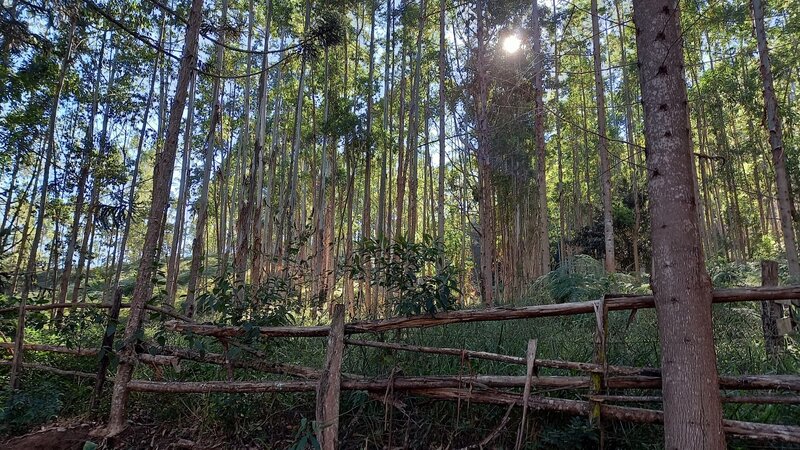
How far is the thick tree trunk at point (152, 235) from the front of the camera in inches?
133

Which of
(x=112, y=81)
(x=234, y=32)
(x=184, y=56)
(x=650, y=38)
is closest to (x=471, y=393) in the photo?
(x=650, y=38)

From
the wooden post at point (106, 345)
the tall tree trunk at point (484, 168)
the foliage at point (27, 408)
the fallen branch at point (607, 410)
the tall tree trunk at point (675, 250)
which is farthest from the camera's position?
the tall tree trunk at point (484, 168)

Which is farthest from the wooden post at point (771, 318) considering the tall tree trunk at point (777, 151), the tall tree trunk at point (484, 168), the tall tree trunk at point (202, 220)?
the tall tree trunk at point (202, 220)

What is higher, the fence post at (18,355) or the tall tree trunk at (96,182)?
the tall tree trunk at (96,182)

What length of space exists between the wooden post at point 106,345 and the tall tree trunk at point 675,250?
3824 mm

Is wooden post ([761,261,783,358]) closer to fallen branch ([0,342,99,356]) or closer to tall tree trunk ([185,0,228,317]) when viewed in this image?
fallen branch ([0,342,99,356])

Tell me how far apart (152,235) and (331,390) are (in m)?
1.98

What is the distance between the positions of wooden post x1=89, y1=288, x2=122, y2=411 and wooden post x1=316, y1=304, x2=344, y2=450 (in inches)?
75.6

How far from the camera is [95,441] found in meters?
3.26

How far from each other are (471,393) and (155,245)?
273 cm

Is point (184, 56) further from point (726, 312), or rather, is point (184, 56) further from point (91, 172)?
point (91, 172)

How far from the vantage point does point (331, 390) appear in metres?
2.81

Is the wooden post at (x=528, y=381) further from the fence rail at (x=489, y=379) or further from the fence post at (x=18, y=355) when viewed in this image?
the fence post at (x=18, y=355)

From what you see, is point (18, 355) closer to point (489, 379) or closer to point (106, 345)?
point (106, 345)
